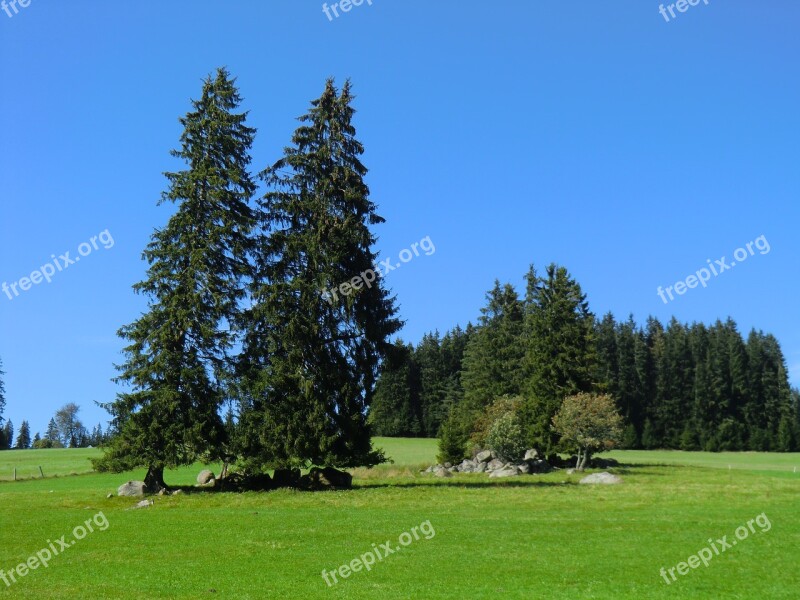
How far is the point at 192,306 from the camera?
106 ft

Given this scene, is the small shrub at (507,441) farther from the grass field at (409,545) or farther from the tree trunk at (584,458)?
the grass field at (409,545)

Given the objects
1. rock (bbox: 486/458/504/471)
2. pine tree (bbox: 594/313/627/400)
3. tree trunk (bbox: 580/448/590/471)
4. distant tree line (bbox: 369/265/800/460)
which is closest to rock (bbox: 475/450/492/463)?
rock (bbox: 486/458/504/471)

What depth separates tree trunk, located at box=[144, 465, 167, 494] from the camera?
103ft

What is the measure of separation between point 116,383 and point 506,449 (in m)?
32.1

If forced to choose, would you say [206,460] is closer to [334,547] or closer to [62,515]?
[62,515]

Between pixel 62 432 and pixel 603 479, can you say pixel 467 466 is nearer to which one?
pixel 603 479

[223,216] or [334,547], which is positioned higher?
[223,216]

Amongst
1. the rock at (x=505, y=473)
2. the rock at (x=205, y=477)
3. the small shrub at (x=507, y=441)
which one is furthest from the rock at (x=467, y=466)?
the rock at (x=205, y=477)

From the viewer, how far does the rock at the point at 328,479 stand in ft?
113

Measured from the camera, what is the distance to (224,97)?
3431cm

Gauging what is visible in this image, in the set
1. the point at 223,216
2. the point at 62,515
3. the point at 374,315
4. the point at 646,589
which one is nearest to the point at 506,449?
the point at 374,315

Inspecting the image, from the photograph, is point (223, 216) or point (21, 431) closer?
point (223, 216)

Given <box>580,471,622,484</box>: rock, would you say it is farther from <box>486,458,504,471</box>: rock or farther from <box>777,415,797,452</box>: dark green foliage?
<box>777,415,797,452</box>: dark green foliage

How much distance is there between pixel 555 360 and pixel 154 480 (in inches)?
1510
